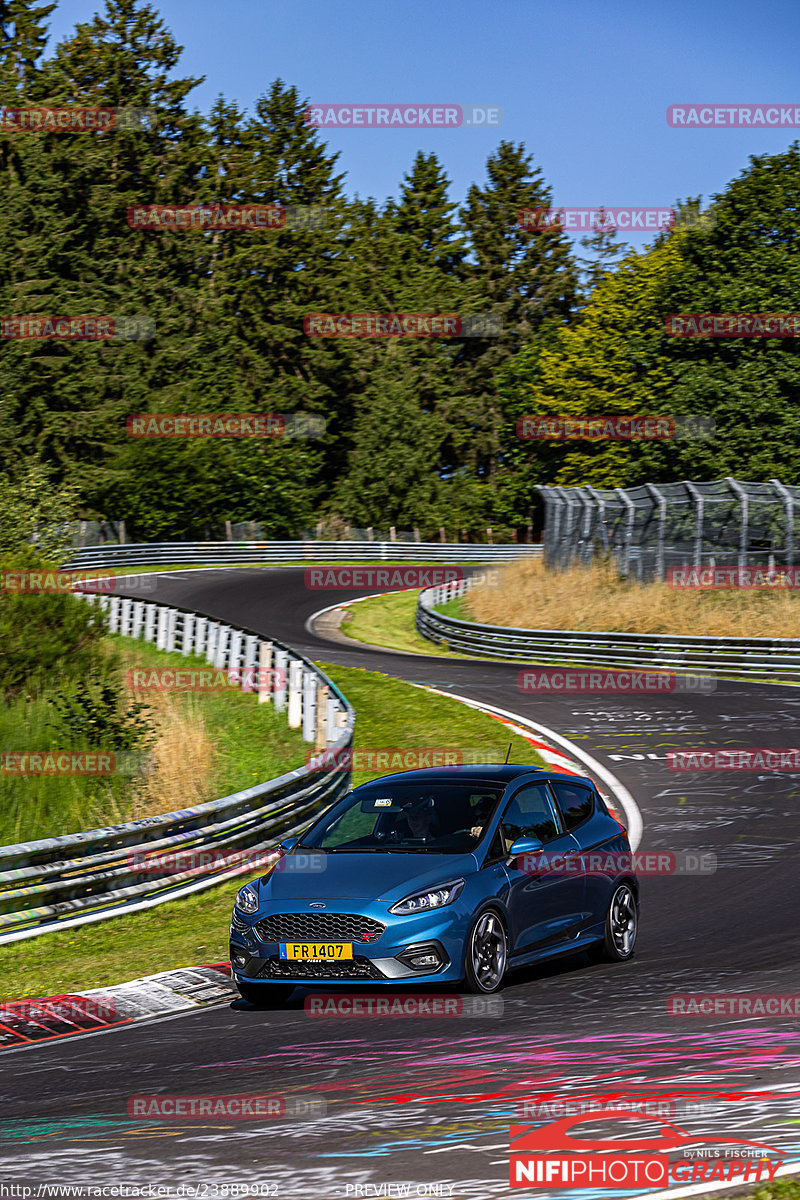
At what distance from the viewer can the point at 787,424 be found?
5309cm

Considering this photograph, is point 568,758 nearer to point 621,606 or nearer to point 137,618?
point 137,618

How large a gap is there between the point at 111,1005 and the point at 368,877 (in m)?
1.99

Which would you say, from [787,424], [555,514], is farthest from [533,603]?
[787,424]

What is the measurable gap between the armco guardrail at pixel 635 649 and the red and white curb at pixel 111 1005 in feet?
71.7

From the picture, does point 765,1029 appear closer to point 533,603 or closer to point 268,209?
point 533,603

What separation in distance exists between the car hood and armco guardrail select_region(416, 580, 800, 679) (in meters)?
21.9

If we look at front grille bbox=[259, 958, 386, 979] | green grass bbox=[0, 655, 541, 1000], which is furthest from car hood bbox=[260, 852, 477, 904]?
green grass bbox=[0, 655, 541, 1000]

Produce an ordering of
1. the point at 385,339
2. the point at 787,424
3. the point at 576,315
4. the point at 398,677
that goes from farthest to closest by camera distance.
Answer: the point at 576,315 → the point at 385,339 → the point at 787,424 → the point at 398,677

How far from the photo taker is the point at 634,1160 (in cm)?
536

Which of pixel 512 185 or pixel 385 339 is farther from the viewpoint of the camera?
pixel 512 185

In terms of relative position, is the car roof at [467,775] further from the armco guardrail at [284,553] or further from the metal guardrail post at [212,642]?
the armco guardrail at [284,553]

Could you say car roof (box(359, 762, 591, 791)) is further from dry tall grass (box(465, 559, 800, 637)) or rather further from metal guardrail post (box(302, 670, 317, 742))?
dry tall grass (box(465, 559, 800, 637))

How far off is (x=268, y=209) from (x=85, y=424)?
26625 millimetres

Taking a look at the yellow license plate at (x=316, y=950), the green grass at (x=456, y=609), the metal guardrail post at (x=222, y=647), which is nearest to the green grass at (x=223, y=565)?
the green grass at (x=456, y=609)
